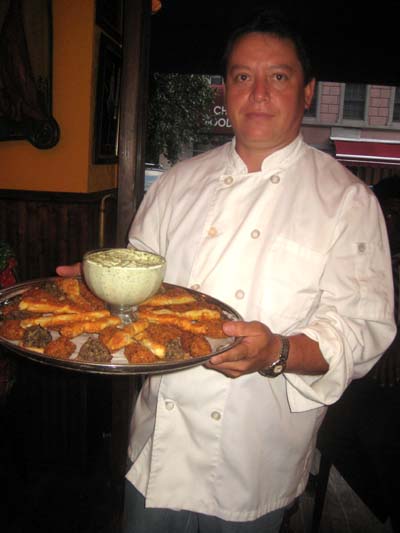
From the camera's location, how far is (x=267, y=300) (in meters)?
1.58

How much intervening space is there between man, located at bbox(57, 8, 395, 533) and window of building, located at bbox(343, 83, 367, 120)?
15.7 m

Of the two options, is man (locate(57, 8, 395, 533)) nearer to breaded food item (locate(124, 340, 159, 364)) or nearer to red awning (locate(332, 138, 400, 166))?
breaded food item (locate(124, 340, 159, 364))

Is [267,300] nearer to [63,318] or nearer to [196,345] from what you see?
[196,345]

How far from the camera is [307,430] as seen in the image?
1.69 metres

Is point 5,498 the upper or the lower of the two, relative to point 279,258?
lower

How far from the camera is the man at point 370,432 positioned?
239 centimetres

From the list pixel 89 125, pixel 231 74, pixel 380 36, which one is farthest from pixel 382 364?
pixel 380 36

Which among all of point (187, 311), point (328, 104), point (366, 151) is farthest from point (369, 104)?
point (187, 311)

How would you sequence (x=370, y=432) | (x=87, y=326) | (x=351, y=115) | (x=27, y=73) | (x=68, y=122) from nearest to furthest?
(x=87, y=326), (x=370, y=432), (x=27, y=73), (x=68, y=122), (x=351, y=115)

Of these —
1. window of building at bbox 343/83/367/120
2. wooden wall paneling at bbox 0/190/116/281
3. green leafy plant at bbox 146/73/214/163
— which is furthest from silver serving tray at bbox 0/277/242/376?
window of building at bbox 343/83/367/120

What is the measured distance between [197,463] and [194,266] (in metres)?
0.74

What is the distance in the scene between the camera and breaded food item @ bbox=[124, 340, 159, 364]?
124 cm

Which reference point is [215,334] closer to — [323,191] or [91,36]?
[323,191]

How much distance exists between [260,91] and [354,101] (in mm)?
16074
